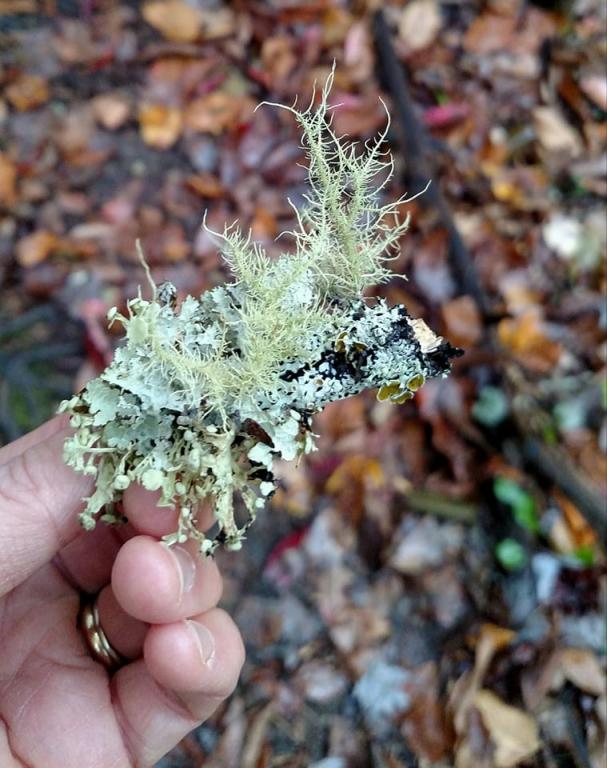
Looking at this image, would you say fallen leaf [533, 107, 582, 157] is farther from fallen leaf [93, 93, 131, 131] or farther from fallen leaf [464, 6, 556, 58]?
fallen leaf [93, 93, 131, 131]

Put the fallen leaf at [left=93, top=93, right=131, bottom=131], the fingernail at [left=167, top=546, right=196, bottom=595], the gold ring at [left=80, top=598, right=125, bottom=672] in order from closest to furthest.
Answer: the fingernail at [left=167, top=546, right=196, bottom=595], the gold ring at [left=80, top=598, right=125, bottom=672], the fallen leaf at [left=93, top=93, right=131, bottom=131]

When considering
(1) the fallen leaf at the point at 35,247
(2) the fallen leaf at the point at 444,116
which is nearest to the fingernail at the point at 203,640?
(1) the fallen leaf at the point at 35,247

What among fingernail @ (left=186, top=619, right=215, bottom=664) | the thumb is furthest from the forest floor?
the thumb

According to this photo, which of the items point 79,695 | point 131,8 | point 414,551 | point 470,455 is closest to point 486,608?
point 414,551

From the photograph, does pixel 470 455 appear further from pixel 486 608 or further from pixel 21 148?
pixel 21 148

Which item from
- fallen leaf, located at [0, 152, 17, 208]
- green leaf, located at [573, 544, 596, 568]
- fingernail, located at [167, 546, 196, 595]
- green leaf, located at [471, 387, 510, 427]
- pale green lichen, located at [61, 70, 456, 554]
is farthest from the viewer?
fallen leaf, located at [0, 152, 17, 208]

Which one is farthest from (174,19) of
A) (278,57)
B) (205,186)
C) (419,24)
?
(419,24)
